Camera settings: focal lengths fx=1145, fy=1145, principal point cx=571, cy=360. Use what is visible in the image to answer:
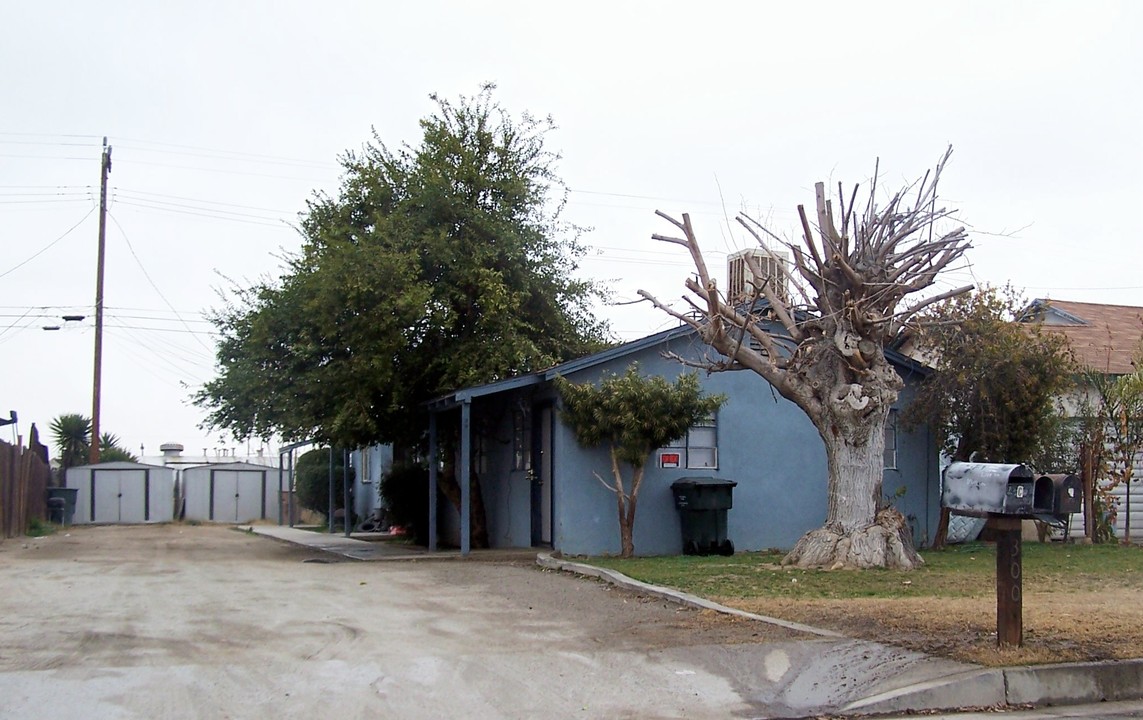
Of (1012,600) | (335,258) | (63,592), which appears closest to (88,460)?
(335,258)

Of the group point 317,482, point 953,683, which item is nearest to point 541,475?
point 953,683

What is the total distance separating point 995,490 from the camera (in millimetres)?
8625

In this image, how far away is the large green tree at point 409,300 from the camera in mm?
18594

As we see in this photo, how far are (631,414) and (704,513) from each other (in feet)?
7.53

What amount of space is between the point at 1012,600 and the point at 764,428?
1074cm

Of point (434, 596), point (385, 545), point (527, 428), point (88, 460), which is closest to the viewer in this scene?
point (434, 596)

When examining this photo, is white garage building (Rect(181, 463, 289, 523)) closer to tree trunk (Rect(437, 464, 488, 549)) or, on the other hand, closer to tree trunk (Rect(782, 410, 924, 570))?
tree trunk (Rect(437, 464, 488, 549))

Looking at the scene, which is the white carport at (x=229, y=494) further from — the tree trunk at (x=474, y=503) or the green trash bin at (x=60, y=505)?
the tree trunk at (x=474, y=503)

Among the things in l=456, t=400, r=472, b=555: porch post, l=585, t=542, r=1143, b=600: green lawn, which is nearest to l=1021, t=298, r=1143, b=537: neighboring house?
l=585, t=542, r=1143, b=600: green lawn

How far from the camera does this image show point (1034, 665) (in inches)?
320

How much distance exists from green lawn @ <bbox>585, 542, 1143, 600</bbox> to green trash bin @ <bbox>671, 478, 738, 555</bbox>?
1.43 ft

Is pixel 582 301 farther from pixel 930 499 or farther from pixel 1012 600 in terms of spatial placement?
pixel 1012 600

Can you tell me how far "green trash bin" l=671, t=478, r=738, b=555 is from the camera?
58.3 ft

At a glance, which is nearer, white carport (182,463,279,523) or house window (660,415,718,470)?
house window (660,415,718,470)
